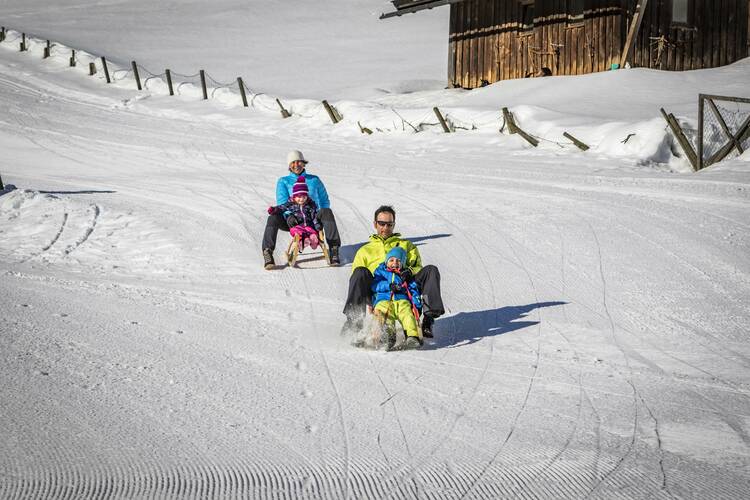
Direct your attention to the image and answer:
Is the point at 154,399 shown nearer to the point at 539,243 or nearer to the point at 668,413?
the point at 668,413

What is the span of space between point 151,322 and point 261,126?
17.3 metres

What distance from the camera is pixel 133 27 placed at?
5175cm

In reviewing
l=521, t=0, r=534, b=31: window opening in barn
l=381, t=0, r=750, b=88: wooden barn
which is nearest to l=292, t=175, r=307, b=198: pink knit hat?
l=381, t=0, r=750, b=88: wooden barn

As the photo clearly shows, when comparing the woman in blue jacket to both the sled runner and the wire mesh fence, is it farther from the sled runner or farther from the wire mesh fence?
the wire mesh fence

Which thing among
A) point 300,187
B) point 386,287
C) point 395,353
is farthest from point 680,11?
point 395,353

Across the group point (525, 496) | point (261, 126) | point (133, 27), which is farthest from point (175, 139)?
point (133, 27)

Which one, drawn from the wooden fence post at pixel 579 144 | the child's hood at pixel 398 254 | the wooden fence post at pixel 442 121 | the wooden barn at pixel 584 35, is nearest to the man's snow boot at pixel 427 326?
the child's hood at pixel 398 254

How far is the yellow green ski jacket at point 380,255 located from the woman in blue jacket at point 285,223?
2.69m

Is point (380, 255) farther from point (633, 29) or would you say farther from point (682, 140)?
point (633, 29)

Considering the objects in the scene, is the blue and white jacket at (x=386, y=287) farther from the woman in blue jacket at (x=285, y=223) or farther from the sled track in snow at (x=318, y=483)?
the woman in blue jacket at (x=285, y=223)

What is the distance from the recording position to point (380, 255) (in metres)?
6.55

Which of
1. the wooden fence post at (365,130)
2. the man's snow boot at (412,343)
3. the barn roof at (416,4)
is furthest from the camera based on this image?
the barn roof at (416,4)

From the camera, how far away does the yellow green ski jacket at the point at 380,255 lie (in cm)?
653

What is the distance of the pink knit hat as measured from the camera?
382 inches
